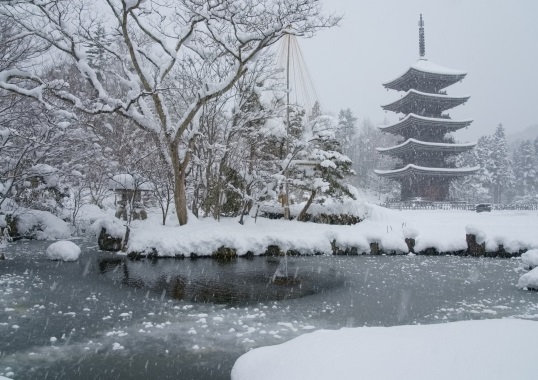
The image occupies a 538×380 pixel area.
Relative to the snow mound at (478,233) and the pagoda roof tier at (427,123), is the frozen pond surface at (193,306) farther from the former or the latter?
the pagoda roof tier at (427,123)

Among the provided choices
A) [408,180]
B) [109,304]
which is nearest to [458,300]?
[109,304]

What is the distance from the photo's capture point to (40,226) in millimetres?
19641

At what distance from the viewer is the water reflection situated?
31.8 feet

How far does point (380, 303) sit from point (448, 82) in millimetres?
39241

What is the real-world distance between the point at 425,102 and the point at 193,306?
38.4 metres

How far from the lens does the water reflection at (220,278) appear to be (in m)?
9.70

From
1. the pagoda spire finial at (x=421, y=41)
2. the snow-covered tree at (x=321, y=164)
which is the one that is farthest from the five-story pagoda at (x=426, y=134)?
the snow-covered tree at (x=321, y=164)

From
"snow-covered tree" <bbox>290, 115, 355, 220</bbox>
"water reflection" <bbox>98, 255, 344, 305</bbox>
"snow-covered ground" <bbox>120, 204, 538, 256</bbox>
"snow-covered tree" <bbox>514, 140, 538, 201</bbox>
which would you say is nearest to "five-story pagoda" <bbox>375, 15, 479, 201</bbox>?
"snow-covered ground" <bbox>120, 204, 538, 256</bbox>

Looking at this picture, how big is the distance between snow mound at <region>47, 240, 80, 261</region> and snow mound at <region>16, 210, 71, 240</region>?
6.01 m

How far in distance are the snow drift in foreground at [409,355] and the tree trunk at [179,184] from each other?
44.4 feet

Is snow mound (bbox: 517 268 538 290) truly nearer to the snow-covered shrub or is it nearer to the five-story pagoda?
the snow-covered shrub

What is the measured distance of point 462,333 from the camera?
3.54 metres

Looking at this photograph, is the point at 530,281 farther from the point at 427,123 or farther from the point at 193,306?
the point at 427,123

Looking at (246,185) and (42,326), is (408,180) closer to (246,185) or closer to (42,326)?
(246,185)
